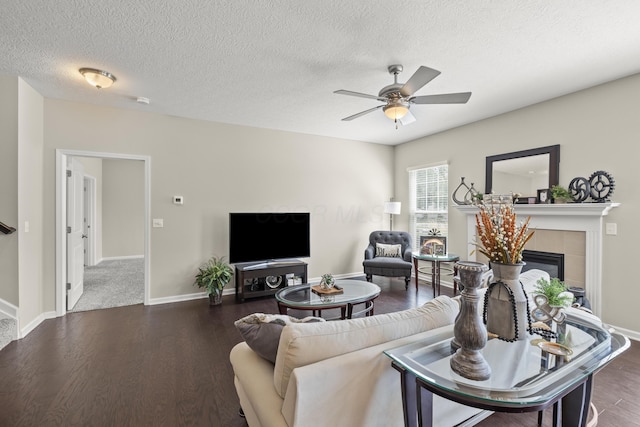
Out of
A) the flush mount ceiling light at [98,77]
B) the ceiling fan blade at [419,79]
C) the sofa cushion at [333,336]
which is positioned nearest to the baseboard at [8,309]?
the flush mount ceiling light at [98,77]

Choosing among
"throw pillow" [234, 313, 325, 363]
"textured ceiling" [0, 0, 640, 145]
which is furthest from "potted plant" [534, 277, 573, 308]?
"textured ceiling" [0, 0, 640, 145]

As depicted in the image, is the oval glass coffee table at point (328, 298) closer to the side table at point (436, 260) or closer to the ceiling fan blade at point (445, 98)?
the side table at point (436, 260)

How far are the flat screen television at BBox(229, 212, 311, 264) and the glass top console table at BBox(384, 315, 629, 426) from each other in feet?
10.8

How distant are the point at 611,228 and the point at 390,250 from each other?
9.01 feet

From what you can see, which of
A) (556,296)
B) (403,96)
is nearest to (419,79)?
(403,96)

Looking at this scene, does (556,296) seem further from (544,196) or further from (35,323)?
(35,323)

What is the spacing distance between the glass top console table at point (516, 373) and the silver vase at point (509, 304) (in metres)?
0.05

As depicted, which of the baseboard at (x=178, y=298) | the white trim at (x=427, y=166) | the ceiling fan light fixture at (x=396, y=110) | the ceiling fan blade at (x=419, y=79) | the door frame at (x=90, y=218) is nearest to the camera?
the ceiling fan blade at (x=419, y=79)

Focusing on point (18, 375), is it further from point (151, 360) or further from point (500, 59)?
point (500, 59)

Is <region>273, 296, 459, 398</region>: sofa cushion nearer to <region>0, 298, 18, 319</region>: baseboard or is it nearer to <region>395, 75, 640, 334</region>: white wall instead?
<region>395, 75, 640, 334</region>: white wall

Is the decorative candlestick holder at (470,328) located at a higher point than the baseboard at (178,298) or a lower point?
higher

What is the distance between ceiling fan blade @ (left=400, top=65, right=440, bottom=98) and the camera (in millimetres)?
2164

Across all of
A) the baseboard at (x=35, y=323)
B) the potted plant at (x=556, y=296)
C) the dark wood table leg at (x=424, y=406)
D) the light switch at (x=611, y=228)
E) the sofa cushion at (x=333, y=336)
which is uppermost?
the light switch at (x=611, y=228)

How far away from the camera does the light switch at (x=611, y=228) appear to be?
10.1ft
